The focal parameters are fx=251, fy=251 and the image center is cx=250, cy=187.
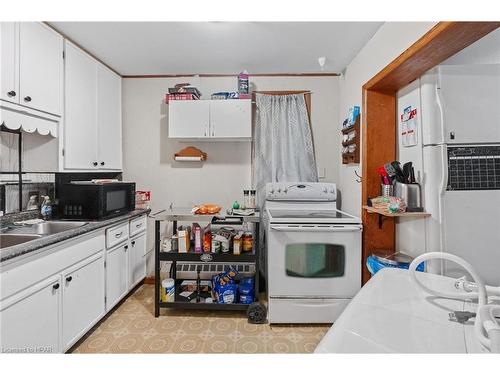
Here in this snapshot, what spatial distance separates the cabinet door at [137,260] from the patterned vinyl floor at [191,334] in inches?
12.7

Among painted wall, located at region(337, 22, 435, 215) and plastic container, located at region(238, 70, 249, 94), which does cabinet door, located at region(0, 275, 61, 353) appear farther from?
painted wall, located at region(337, 22, 435, 215)

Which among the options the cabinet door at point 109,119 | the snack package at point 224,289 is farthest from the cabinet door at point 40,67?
the snack package at point 224,289

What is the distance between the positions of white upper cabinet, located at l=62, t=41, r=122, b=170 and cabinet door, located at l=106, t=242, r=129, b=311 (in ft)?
2.68

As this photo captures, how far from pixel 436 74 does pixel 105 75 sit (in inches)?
112

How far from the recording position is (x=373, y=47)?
2018 mm

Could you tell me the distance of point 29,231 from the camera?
5.89 feet

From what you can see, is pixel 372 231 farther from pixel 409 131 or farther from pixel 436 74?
pixel 436 74

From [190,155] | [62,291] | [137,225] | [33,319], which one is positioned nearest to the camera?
[33,319]

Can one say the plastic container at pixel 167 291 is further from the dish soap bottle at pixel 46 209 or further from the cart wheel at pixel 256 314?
the dish soap bottle at pixel 46 209

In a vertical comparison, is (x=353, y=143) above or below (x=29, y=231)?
above

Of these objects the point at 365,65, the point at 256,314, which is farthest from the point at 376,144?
the point at 256,314

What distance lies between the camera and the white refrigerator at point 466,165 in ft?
5.11

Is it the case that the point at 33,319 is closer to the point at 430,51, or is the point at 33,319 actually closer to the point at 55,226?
the point at 55,226

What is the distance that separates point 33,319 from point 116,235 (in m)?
0.84
